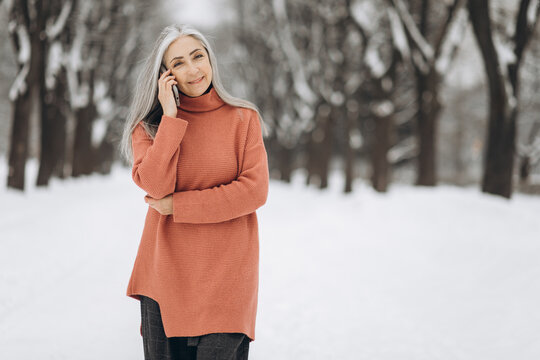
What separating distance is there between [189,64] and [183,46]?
9 cm

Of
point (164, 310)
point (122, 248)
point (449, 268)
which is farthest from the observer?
point (122, 248)

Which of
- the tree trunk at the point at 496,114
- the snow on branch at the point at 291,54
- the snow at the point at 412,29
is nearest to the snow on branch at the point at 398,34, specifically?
the snow at the point at 412,29

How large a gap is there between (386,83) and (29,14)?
958 cm

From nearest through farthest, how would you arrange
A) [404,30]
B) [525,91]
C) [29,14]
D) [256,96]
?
[29,14] → [404,30] → [525,91] → [256,96]

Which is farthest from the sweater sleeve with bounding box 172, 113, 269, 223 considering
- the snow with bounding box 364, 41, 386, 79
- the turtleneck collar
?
the snow with bounding box 364, 41, 386, 79

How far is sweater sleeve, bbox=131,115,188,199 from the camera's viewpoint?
205cm

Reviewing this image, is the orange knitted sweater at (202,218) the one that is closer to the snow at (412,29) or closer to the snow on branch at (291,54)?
the snow at (412,29)

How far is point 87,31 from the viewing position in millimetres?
15797

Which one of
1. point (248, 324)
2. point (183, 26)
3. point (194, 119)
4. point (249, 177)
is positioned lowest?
point (248, 324)

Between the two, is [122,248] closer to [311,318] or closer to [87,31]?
[311,318]

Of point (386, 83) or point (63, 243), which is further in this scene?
point (386, 83)

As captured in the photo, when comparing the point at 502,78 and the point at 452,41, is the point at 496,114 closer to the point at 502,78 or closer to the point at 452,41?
the point at 502,78

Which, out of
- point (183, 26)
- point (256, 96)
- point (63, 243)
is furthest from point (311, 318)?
point (256, 96)

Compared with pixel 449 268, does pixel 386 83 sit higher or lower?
higher
